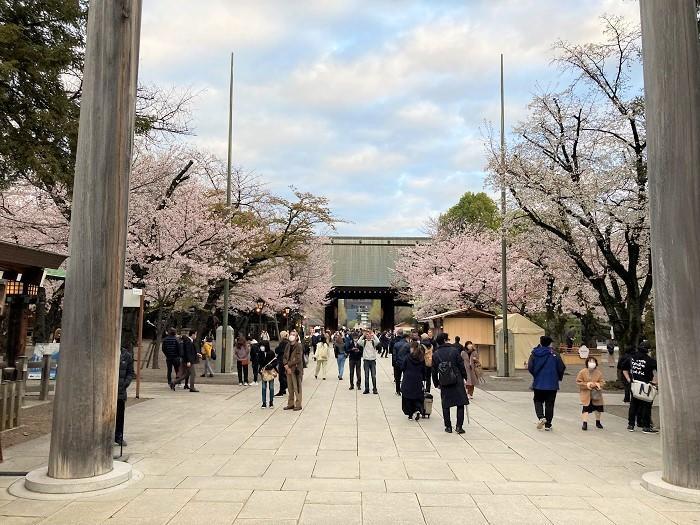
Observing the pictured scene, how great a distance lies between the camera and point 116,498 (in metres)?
5.55

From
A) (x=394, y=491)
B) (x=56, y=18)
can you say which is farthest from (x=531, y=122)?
(x=394, y=491)

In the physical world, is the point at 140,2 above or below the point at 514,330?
above

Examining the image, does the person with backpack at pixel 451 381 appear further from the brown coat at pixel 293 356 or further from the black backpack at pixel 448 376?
the brown coat at pixel 293 356

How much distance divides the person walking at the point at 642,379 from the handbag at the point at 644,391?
0.05m

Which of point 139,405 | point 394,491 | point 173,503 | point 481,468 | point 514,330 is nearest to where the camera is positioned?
point 173,503

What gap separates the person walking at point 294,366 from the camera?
1161 centimetres

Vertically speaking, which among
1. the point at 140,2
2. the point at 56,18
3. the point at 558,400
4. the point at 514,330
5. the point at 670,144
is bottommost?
the point at 558,400

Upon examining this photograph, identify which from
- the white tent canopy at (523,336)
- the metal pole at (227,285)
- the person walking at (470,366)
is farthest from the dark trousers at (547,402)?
the white tent canopy at (523,336)

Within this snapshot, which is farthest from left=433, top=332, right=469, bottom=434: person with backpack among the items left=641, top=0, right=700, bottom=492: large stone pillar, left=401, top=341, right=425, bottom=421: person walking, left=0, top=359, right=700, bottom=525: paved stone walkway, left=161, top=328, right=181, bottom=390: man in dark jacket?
left=161, top=328, right=181, bottom=390: man in dark jacket

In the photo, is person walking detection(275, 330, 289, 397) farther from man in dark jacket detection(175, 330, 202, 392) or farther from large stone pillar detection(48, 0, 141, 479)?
large stone pillar detection(48, 0, 141, 479)

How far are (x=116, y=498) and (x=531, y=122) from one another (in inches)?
664

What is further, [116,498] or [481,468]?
[481,468]

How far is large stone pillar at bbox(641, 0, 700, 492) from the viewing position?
6023 millimetres

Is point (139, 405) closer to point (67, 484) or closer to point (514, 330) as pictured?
point (67, 484)
